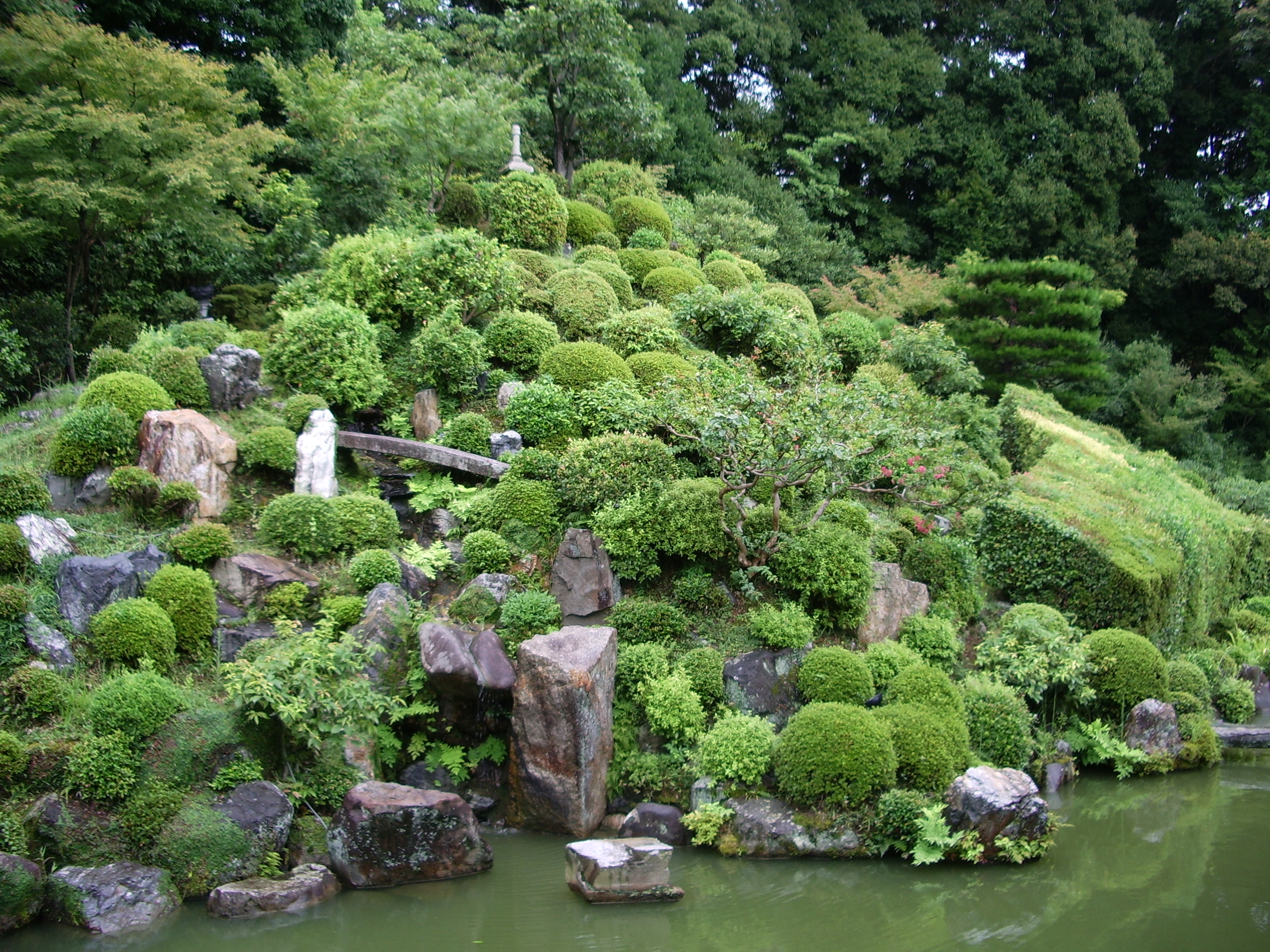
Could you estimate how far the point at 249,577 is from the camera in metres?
8.98

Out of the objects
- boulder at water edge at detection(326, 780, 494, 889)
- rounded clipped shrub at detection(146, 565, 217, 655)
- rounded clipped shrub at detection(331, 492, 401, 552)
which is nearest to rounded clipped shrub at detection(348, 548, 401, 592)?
rounded clipped shrub at detection(331, 492, 401, 552)

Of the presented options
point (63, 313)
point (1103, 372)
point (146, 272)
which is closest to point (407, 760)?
point (63, 313)

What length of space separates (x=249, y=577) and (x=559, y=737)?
11.9 feet

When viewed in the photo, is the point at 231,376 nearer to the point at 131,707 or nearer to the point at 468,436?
the point at 468,436

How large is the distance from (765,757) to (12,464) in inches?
332

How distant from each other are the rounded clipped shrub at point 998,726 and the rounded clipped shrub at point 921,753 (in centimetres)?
73

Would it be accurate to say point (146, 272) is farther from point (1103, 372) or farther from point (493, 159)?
point (1103, 372)

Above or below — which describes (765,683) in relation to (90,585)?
below

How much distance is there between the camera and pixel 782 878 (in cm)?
732

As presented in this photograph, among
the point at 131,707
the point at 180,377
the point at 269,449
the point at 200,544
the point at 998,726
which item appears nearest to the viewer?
the point at 131,707

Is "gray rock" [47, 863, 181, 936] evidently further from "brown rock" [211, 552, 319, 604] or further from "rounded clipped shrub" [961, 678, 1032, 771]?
"rounded clipped shrub" [961, 678, 1032, 771]

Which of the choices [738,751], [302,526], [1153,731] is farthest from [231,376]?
[1153,731]

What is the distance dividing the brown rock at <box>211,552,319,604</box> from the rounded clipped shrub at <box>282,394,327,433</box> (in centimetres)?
217

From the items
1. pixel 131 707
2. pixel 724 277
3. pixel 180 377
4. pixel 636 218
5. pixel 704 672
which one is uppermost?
pixel 636 218
